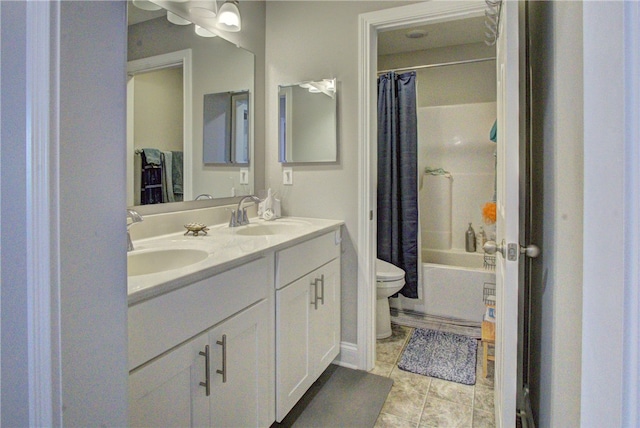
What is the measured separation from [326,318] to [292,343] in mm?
400

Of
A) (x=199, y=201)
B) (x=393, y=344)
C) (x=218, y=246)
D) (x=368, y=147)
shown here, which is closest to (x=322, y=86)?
(x=368, y=147)

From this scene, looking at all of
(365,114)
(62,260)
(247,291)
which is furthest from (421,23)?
(62,260)

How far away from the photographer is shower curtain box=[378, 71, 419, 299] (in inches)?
121

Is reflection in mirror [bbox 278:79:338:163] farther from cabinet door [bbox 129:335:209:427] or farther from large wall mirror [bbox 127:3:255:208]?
cabinet door [bbox 129:335:209:427]

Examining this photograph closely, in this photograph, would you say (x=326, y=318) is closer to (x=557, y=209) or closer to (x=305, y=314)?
(x=305, y=314)

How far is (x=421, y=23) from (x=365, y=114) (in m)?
0.56

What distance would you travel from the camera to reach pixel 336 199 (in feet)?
7.50

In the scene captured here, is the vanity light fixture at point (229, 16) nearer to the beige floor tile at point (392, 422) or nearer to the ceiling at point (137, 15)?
the ceiling at point (137, 15)

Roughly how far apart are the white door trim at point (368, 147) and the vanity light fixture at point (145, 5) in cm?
107

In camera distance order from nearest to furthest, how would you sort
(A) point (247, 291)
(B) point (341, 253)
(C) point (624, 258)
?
(C) point (624, 258)
(A) point (247, 291)
(B) point (341, 253)

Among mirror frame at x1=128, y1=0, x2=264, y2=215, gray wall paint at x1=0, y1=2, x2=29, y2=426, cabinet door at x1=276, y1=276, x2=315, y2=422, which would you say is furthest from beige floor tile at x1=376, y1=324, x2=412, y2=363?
gray wall paint at x1=0, y1=2, x2=29, y2=426

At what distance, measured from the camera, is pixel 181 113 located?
1.82 meters

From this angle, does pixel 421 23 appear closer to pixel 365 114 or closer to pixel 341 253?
pixel 365 114

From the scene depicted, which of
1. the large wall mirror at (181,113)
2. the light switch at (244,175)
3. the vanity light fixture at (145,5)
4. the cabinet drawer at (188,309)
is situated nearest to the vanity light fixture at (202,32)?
the large wall mirror at (181,113)
